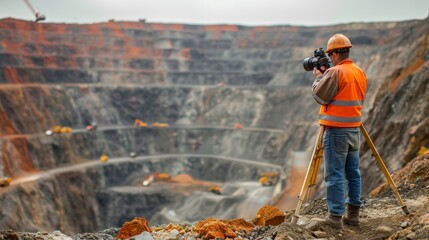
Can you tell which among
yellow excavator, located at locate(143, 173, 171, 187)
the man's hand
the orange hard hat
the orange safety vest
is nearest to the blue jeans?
the orange safety vest

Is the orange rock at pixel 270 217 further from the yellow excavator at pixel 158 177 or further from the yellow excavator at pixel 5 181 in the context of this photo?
the yellow excavator at pixel 158 177

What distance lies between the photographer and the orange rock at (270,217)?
23.8 feet

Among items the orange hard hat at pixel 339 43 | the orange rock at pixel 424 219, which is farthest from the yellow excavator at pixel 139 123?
the orange rock at pixel 424 219

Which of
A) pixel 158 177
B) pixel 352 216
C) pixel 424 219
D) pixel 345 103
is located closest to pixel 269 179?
pixel 158 177

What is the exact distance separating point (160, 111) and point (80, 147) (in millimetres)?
17602

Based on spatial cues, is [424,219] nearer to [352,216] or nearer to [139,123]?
[352,216]

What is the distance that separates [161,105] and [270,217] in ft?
187

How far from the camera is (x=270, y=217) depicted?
24.0ft

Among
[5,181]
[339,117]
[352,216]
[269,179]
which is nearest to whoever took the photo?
[339,117]

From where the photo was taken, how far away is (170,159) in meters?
53.7

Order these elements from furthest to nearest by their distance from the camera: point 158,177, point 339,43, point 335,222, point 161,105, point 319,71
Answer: point 161,105, point 158,177, point 319,71, point 339,43, point 335,222

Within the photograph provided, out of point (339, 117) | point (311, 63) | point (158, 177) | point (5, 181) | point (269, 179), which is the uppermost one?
point (158, 177)

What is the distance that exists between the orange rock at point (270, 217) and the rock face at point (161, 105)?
955cm

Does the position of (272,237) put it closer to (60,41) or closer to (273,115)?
(273,115)
